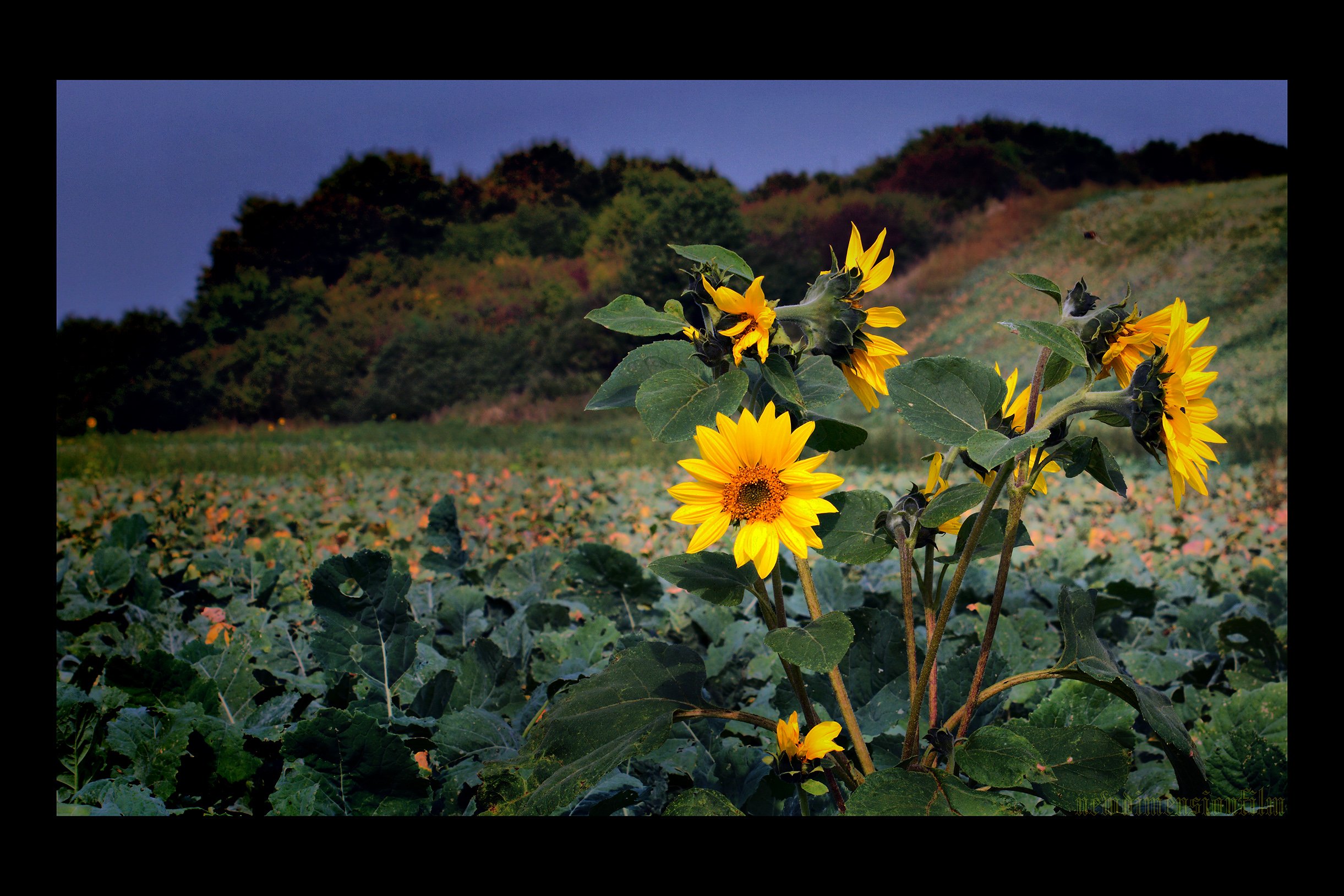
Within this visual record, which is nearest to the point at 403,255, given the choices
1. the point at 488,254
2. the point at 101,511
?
the point at 488,254

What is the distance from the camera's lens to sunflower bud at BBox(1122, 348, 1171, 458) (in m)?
0.71

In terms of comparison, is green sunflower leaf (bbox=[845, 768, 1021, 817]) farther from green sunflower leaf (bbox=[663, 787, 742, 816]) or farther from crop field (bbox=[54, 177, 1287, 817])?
green sunflower leaf (bbox=[663, 787, 742, 816])

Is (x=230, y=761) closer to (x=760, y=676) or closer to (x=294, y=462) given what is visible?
(x=760, y=676)

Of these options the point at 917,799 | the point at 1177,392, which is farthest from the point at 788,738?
the point at 1177,392

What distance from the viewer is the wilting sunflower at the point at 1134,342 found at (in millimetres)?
794

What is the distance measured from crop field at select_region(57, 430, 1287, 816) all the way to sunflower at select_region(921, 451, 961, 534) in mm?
207

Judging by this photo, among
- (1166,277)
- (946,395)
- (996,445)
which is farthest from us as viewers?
(1166,277)

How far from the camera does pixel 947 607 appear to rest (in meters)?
0.80

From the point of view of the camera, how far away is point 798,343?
0.82m

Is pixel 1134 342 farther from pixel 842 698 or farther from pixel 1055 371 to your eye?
pixel 842 698

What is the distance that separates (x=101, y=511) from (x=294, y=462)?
1.93 meters

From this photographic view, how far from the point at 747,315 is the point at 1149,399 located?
366 mm

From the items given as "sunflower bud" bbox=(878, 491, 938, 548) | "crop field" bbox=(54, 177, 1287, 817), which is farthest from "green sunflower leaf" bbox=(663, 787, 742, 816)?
"sunflower bud" bbox=(878, 491, 938, 548)

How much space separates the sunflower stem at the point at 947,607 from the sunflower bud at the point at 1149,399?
12cm
